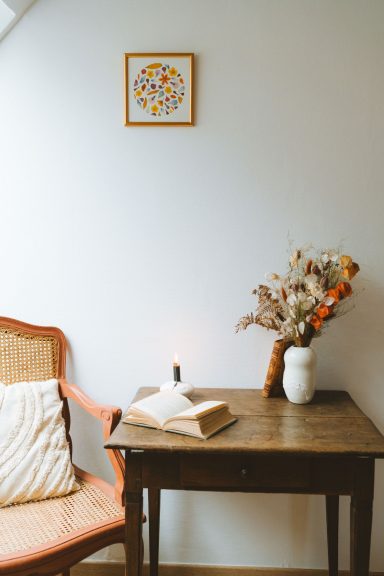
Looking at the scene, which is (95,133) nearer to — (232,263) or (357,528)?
(232,263)

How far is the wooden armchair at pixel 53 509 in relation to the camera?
1.45 m

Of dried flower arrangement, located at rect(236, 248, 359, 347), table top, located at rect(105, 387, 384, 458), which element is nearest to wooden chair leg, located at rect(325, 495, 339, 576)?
table top, located at rect(105, 387, 384, 458)

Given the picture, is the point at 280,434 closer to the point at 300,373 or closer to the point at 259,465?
the point at 259,465

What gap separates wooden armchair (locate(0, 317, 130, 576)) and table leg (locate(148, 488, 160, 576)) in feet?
0.80

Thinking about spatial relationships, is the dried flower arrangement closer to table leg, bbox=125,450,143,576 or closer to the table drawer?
the table drawer

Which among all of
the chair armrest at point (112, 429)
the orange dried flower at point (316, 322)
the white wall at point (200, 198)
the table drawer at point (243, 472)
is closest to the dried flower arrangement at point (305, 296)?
the orange dried flower at point (316, 322)

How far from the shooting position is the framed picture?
1.95 metres

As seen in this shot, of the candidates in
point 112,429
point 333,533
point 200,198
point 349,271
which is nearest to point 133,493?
point 112,429

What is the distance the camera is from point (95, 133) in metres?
2.00

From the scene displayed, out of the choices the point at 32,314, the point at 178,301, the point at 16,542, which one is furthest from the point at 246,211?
the point at 16,542

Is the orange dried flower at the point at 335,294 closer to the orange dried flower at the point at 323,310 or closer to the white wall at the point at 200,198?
the orange dried flower at the point at 323,310

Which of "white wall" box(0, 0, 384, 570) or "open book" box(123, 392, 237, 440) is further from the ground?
"white wall" box(0, 0, 384, 570)

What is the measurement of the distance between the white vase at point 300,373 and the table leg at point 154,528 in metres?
0.65

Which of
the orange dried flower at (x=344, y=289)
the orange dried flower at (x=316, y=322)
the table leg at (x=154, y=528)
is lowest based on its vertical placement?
the table leg at (x=154, y=528)
